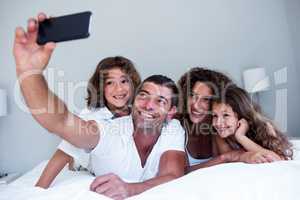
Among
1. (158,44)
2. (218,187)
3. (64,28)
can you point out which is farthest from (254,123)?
(158,44)

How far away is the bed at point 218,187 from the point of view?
755mm

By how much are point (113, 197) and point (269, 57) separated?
1.93 metres

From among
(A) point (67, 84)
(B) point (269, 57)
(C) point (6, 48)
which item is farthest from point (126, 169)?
(B) point (269, 57)

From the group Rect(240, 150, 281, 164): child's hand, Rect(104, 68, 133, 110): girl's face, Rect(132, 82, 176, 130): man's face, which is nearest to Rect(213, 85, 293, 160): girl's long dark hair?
Rect(240, 150, 281, 164): child's hand

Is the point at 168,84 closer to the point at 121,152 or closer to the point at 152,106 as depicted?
the point at 152,106

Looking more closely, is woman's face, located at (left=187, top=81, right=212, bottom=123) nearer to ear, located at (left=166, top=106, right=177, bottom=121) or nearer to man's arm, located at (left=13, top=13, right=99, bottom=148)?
ear, located at (left=166, top=106, right=177, bottom=121)

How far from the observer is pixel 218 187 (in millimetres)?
804

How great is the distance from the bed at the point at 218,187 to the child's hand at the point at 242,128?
26 cm

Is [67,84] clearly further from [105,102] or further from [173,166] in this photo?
[173,166]

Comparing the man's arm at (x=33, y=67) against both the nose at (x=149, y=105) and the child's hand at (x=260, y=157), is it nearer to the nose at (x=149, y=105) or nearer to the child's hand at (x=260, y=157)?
the nose at (x=149, y=105)

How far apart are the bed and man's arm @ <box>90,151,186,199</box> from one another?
44 millimetres

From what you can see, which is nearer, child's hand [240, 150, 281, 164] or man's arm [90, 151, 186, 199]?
man's arm [90, 151, 186, 199]

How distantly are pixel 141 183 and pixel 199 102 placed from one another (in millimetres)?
544

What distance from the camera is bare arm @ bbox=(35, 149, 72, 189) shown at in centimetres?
107
